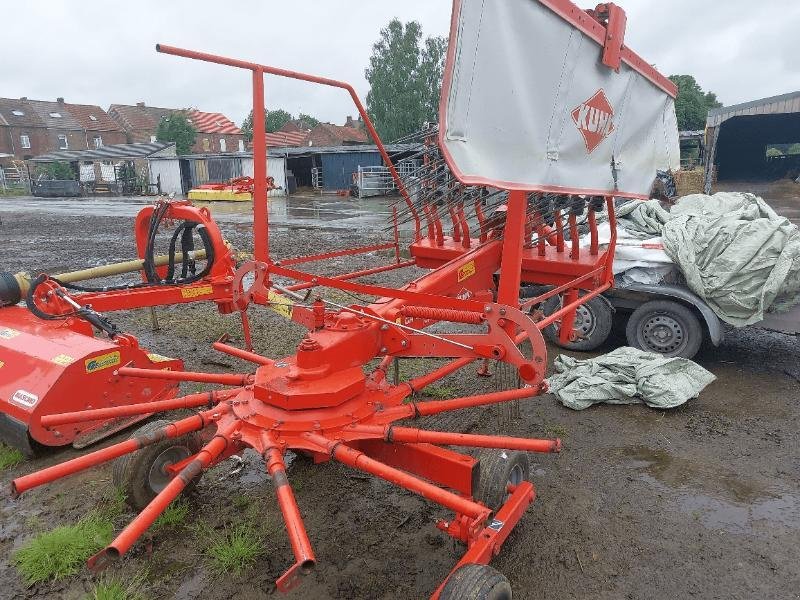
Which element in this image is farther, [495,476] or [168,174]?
[168,174]

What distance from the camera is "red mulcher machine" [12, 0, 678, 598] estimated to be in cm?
225

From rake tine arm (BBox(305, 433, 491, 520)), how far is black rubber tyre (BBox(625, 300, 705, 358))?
12.7 feet

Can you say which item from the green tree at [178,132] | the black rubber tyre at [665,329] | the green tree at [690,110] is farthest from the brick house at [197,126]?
the black rubber tyre at [665,329]

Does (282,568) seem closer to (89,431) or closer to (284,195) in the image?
(89,431)

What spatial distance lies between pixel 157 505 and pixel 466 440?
1.30 m

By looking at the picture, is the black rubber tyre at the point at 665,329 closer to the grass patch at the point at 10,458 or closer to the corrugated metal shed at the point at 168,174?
the grass patch at the point at 10,458

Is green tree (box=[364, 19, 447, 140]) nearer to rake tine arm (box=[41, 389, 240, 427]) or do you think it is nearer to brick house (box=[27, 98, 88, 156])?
brick house (box=[27, 98, 88, 156])

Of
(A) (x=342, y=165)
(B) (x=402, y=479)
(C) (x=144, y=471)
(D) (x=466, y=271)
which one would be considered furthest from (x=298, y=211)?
(B) (x=402, y=479)

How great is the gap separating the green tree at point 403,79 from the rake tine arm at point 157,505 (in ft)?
127

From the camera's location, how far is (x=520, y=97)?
100 inches

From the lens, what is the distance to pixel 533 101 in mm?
2629

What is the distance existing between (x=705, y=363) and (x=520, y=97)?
14.2ft

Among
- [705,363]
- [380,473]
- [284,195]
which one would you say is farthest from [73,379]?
[284,195]

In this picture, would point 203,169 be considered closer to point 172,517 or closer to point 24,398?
point 24,398
